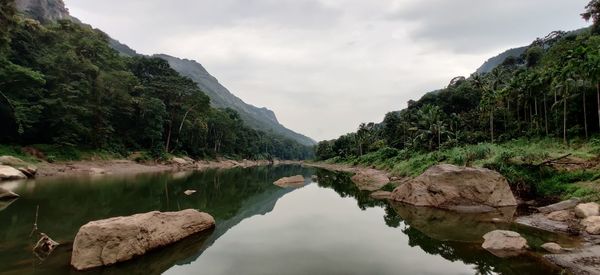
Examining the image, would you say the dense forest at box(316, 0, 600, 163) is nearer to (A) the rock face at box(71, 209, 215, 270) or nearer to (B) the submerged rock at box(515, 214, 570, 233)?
(B) the submerged rock at box(515, 214, 570, 233)

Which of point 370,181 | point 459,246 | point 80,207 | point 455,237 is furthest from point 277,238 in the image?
point 370,181

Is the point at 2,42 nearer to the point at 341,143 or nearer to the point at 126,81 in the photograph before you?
the point at 126,81

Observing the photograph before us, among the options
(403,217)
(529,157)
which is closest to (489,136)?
(529,157)

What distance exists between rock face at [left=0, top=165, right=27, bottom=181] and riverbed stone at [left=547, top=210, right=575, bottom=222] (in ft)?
132

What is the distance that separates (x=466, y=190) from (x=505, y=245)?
1148 centimetres

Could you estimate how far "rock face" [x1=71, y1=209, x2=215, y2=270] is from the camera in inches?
407

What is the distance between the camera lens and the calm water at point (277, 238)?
1123 cm

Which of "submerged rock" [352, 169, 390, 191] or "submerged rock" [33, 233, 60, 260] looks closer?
"submerged rock" [33, 233, 60, 260]

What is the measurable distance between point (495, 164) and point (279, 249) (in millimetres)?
22527

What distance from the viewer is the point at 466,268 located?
1175 cm

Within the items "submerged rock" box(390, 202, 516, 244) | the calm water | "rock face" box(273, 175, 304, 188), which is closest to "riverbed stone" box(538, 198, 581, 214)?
"submerged rock" box(390, 202, 516, 244)

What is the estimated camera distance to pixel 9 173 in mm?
29719

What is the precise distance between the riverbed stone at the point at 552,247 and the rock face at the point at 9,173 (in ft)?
125

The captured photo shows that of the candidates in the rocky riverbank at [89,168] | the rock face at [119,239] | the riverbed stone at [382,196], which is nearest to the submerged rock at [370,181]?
the riverbed stone at [382,196]
